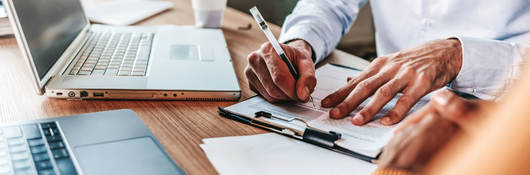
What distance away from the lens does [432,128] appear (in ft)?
0.61

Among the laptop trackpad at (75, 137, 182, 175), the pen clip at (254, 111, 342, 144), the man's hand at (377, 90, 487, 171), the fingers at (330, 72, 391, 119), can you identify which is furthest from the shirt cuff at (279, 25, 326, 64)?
the man's hand at (377, 90, 487, 171)

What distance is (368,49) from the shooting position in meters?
1.81

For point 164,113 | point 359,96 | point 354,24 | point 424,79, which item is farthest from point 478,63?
point 354,24

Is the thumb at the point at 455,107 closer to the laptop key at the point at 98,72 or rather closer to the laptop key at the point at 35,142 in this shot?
the laptop key at the point at 35,142

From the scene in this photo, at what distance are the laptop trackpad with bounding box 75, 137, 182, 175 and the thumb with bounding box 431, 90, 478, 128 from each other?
313 mm

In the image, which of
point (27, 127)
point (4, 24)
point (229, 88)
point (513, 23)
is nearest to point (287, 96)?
point (229, 88)

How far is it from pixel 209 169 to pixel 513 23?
780 millimetres

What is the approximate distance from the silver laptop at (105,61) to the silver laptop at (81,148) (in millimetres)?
102

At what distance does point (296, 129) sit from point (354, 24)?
1.36 metres

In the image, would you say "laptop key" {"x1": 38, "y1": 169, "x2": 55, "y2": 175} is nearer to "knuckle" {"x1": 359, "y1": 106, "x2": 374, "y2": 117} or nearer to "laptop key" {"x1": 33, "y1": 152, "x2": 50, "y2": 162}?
"laptop key" {"x1": 33, "y1": 152, "x2": 50, "y2": 162}

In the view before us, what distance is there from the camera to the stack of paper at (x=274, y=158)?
477 mm

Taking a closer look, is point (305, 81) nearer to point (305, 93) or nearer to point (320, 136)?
point (305, 93)

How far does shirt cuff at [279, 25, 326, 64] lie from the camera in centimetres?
89

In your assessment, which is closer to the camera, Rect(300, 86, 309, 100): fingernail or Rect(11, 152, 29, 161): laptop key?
Rect(11, 152, 29, 161): laptop key
